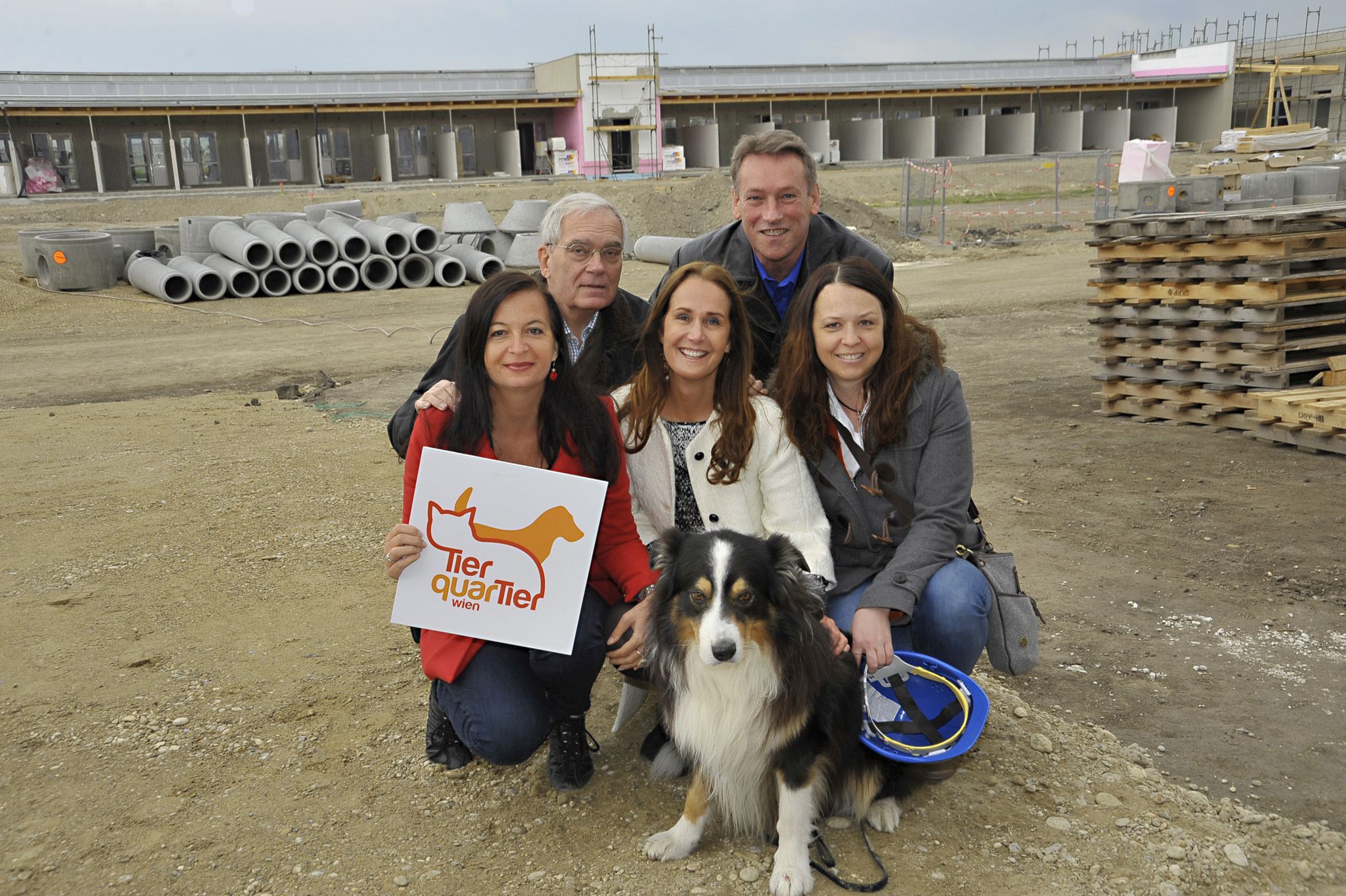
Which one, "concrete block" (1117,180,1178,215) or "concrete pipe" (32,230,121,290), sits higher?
"concrete block" (1117,180,1178,215)

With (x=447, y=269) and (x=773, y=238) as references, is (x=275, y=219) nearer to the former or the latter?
(x=447, y=269)

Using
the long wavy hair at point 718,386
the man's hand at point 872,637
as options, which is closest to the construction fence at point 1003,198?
the long wavy hair at point 718,386

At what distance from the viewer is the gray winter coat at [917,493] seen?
3.57 meters

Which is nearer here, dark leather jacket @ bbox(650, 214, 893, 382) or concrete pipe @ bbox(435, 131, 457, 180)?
dark leather jacket @ bbox(650, 214, 893, 382)

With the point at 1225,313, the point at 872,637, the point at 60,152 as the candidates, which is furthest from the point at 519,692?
the point at 60,152

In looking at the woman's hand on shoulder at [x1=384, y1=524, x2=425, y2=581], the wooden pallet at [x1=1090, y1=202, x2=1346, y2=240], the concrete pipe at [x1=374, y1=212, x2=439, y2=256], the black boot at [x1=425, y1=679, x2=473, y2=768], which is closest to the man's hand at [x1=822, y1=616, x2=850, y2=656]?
the woman's hand on shoulder at [x1=384, y1=524, x2=425, y2=581]

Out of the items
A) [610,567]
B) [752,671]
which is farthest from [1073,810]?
[610,567]

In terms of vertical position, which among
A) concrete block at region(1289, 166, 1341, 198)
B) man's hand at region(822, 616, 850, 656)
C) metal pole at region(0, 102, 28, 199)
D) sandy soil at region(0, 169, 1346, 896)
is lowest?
sandy soil at region(0, 169, 1346, 896)

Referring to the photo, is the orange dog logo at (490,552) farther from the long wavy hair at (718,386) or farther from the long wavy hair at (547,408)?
the long wavy hair at (718,386)

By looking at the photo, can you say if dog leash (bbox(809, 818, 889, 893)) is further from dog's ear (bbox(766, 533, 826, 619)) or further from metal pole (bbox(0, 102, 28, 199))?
metal pole (bbox(0, 102, 28, 199))

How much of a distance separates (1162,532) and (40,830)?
6.04 metres

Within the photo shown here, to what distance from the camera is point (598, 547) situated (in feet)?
12.1

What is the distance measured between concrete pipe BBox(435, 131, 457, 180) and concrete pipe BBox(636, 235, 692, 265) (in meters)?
22.9

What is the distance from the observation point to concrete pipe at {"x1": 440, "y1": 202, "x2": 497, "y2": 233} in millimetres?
23234
